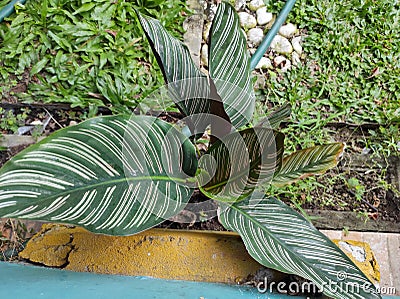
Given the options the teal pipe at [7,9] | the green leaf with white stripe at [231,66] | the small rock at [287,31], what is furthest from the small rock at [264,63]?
the teal pipe at [7,9]

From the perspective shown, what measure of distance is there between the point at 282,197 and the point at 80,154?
31.3 inches

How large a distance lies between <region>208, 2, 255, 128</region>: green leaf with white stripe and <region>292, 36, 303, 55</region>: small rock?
701 mm

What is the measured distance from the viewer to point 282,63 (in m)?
1.61

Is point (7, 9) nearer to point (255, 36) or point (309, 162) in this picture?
point (255, 36)

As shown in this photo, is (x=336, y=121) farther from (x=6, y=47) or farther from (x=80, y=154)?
(x=6, y=47)

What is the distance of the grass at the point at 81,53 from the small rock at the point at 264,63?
31 centimetres

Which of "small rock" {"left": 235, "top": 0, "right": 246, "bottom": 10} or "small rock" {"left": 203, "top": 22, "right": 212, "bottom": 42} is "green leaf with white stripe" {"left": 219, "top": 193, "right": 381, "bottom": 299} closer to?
"small rock" {"left": 203, "top": 22, "right": 212, "bottom": 42}

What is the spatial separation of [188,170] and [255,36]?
896mm

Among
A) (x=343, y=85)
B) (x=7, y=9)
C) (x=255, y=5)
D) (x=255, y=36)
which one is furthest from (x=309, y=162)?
(x=7, y=9)

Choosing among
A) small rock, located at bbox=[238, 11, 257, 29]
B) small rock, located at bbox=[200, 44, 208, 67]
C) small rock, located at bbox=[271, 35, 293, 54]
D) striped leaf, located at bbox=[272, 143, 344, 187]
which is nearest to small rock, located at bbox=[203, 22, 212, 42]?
small rock, located at bbox=[200, 44, 208, 67]

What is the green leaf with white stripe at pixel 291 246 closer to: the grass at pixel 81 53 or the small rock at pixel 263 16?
the grass at pixel 81 53

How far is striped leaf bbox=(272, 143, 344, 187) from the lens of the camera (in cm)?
93

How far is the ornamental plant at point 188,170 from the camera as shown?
0.69m

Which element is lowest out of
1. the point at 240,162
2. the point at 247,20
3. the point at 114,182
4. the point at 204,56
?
the point at 114,182
